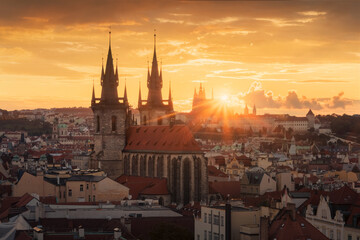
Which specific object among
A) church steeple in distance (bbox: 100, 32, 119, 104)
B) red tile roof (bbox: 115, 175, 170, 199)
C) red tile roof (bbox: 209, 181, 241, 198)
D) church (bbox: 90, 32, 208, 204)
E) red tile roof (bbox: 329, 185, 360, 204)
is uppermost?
church steeple in distance (bbox: 100, 32, 119, 104)

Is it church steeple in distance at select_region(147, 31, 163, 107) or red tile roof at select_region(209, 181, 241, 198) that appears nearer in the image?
red tile roof at select_region(209, 181, 241, 198)

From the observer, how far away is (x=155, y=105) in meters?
122

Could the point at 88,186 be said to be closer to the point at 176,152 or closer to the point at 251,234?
the point at 176,152

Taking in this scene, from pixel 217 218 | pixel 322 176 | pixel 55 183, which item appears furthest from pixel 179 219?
pixel 322 176

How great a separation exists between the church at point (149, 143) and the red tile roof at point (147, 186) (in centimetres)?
88

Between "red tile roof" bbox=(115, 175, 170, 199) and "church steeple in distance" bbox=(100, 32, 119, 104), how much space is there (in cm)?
1342

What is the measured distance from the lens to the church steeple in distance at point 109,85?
111 metres

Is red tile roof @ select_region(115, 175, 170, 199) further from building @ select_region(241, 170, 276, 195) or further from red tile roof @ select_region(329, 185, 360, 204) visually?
red tile roof @ select_region(329, 185, 360, 204)

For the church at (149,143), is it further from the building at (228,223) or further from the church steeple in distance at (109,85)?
the building at (228,223)

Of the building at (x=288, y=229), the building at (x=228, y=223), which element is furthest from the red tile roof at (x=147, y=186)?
the building at (x=288, y=229)

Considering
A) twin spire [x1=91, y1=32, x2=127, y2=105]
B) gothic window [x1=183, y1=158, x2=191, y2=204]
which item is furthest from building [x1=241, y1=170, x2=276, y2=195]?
twin spire [x1=91, y1=32, x2=127, y2=105]

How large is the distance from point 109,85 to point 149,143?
11.4 metres

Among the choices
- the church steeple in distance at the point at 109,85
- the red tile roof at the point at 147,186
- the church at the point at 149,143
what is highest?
the church steeple in distance at the point at 109,85

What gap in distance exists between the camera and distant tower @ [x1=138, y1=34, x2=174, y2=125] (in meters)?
121
